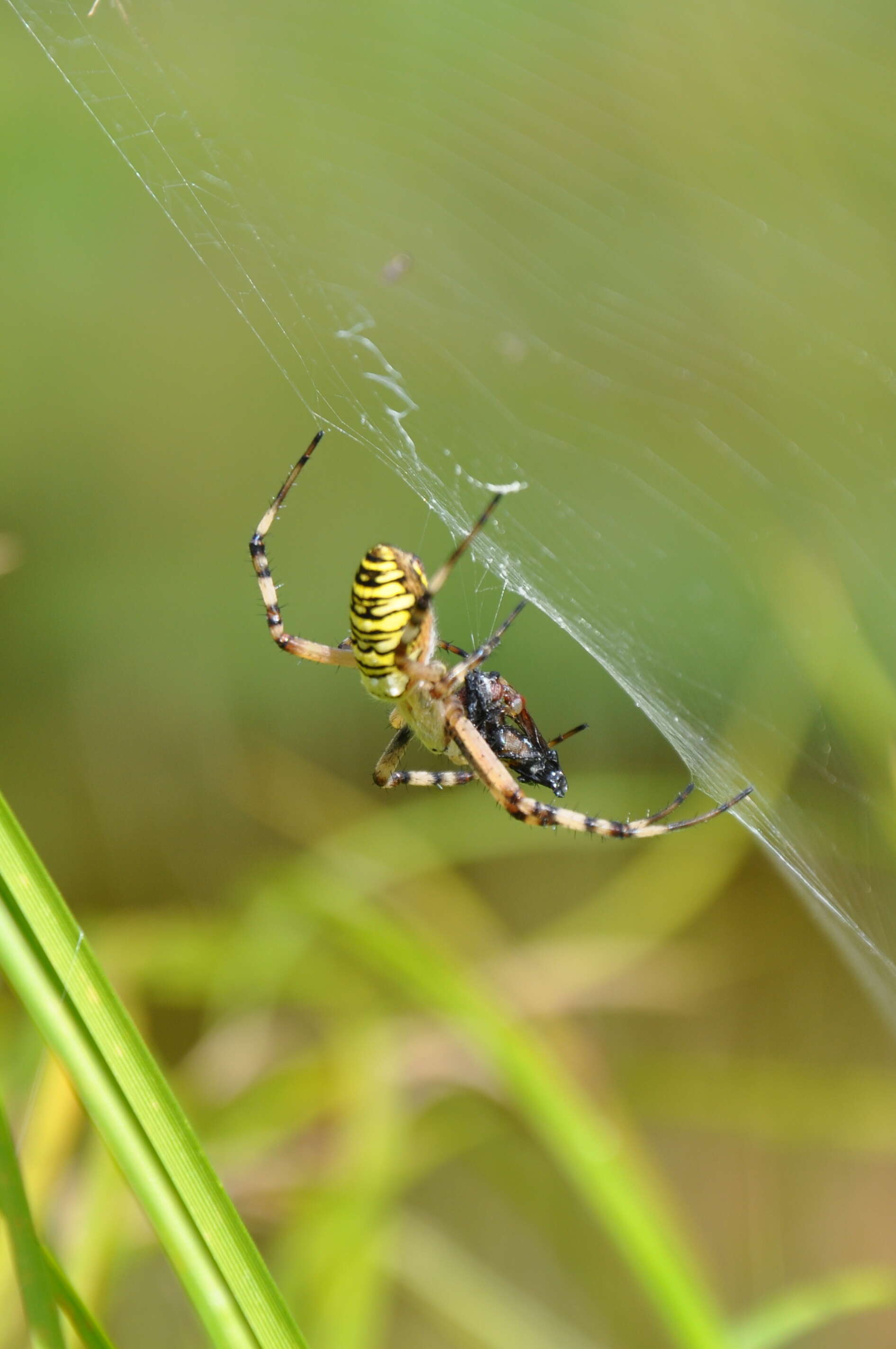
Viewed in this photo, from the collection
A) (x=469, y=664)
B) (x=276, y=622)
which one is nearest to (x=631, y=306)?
(x=469, y=664)

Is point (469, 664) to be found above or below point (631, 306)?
below

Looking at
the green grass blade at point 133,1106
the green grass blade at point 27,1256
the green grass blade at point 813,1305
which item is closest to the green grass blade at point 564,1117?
the green grass blade at point 813,1305

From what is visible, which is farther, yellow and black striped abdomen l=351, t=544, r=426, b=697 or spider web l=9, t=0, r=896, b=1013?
spider web l=9, t=0, r=896, b=1013

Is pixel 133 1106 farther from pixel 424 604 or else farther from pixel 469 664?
pixel 469 664

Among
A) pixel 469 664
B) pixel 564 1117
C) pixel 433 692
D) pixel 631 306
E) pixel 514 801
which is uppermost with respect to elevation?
pixel 631 306

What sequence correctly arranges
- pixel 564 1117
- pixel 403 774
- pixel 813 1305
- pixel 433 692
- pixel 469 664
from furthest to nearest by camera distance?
pixel 403 774 < pixel 433 692 < pixel 469 664 < pixel 564 1117 < pixel 813 1305

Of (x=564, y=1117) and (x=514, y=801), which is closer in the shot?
(x=564, y=1117)

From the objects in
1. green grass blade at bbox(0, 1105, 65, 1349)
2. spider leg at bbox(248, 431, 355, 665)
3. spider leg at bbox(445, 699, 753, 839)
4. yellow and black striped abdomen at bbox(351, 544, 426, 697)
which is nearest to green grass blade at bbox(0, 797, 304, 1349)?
green grass blade at bbox(0, 1105, 65, 1349)

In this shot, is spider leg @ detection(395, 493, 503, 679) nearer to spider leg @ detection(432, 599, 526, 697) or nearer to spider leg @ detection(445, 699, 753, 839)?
spider leg @ detection(432, 599, 526, 697)
